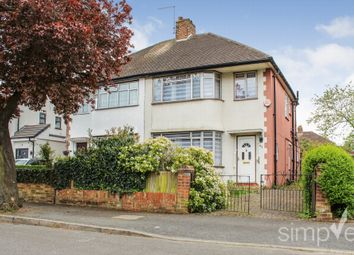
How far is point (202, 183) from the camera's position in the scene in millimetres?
11750

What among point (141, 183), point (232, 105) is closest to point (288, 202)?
point (141, 183)

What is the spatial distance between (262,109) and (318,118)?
461 inches

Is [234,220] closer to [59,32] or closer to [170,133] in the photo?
[59,32]

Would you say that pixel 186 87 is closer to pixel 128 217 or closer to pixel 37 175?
pixel 37 175

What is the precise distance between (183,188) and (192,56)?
415 inches

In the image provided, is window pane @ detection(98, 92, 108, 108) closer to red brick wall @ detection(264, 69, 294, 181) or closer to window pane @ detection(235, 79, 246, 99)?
window pane @ detection(235, 79, 246, 99)

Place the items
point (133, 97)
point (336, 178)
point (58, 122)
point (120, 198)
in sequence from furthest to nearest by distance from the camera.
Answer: point (58, 122) → point (133, 97) → point (120, 198) → point (336, 178)

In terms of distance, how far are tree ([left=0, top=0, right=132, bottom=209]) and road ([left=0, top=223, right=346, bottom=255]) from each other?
13.5 ft

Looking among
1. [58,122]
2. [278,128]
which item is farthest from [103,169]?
[58,122]

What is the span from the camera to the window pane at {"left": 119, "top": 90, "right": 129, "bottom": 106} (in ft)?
70.3

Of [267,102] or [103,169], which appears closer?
[103,169]

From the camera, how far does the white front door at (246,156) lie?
18.7m

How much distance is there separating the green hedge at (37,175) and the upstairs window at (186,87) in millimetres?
7655

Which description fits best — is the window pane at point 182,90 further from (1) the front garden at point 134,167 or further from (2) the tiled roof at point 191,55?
(1) the front garden at point 134,167
